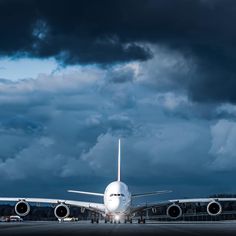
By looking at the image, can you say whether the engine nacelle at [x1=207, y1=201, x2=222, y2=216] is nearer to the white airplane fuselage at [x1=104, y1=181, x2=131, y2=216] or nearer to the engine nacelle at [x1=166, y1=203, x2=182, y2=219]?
the engine nacelle at [x1=166, y1=203, x2=182, y2=219]

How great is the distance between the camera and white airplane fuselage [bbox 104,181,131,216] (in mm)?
74500

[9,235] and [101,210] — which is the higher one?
[101,210]

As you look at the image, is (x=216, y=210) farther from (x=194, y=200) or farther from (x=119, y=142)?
(x=119, y=142)

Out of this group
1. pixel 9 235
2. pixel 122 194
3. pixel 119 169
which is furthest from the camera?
pixel 119 169

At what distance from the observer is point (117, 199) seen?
244 ft

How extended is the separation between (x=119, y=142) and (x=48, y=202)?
3288 cm

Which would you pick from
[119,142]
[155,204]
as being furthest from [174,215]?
[119,142]

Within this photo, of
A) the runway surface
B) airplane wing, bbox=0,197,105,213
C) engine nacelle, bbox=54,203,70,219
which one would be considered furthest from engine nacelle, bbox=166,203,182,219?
the runway surface

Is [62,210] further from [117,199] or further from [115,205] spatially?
[117,199]

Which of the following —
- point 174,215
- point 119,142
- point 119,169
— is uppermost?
point 119,142

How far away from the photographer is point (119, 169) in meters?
99.6

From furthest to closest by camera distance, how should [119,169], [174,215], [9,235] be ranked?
[119,169]
[174,215]
[9,235]

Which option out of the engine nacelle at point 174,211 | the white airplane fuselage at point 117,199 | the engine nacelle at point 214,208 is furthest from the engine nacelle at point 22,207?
the engine nacelle at point 214,208

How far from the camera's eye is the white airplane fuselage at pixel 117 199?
74500mm
